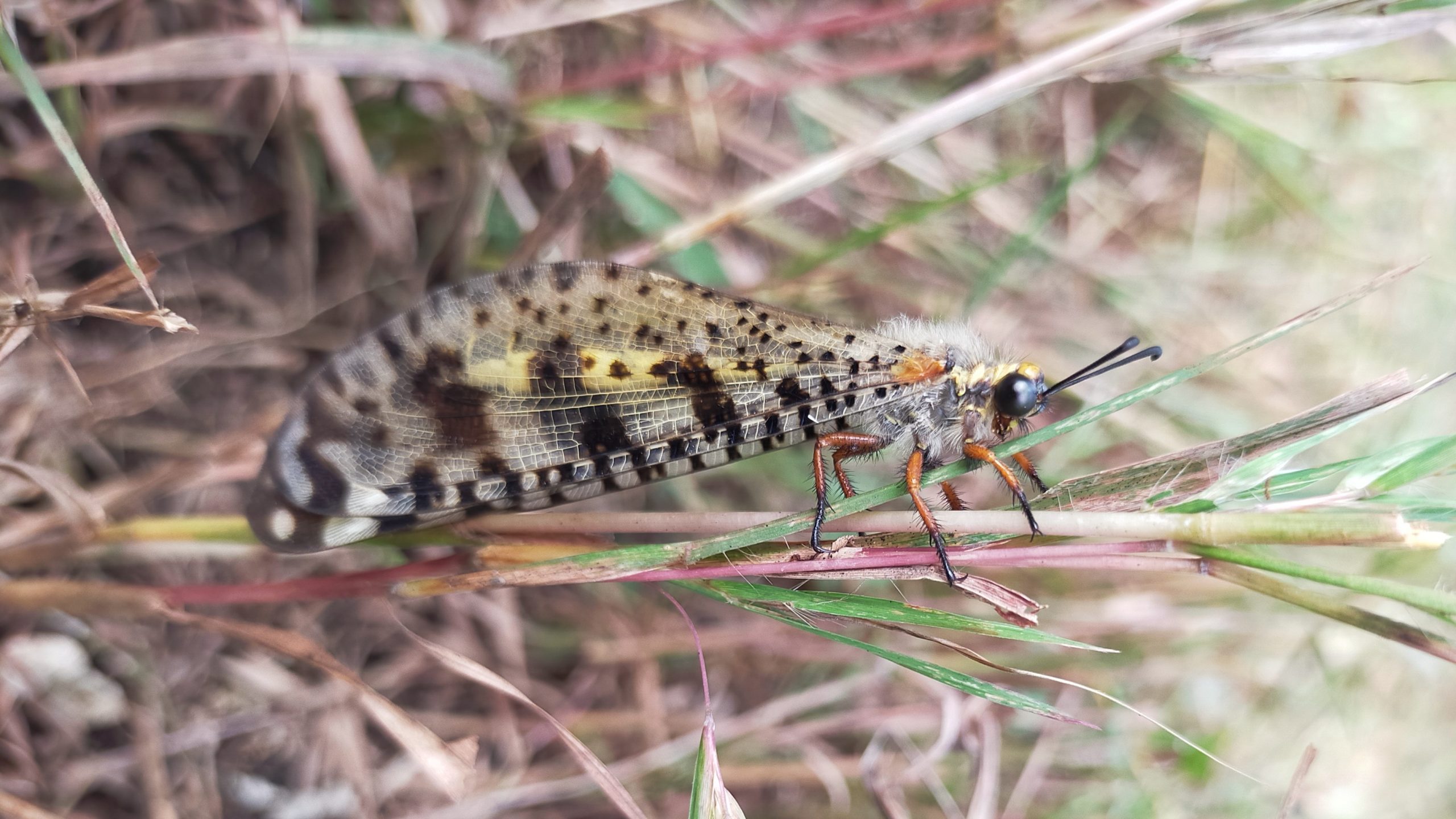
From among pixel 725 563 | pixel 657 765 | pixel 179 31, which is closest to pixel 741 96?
pixel 179 31

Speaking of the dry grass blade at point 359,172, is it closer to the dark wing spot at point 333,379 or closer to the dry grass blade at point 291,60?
the dry grass blade at point 291,60

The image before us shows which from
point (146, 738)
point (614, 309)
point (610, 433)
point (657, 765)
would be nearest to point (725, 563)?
point (610, 433)

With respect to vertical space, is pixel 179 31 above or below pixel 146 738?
above

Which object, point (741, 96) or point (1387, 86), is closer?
point (741, 96)

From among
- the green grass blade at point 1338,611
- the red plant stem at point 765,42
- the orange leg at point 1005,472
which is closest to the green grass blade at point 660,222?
the red plant stem at point 765,42

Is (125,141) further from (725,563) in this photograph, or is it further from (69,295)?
(725,563)

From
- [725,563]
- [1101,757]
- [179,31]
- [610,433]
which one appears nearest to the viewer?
[725,563]

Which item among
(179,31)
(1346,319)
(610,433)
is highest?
(179,31)

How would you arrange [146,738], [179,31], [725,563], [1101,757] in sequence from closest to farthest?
[725,563] → [146,738] → [179,31] → [1101,757]
